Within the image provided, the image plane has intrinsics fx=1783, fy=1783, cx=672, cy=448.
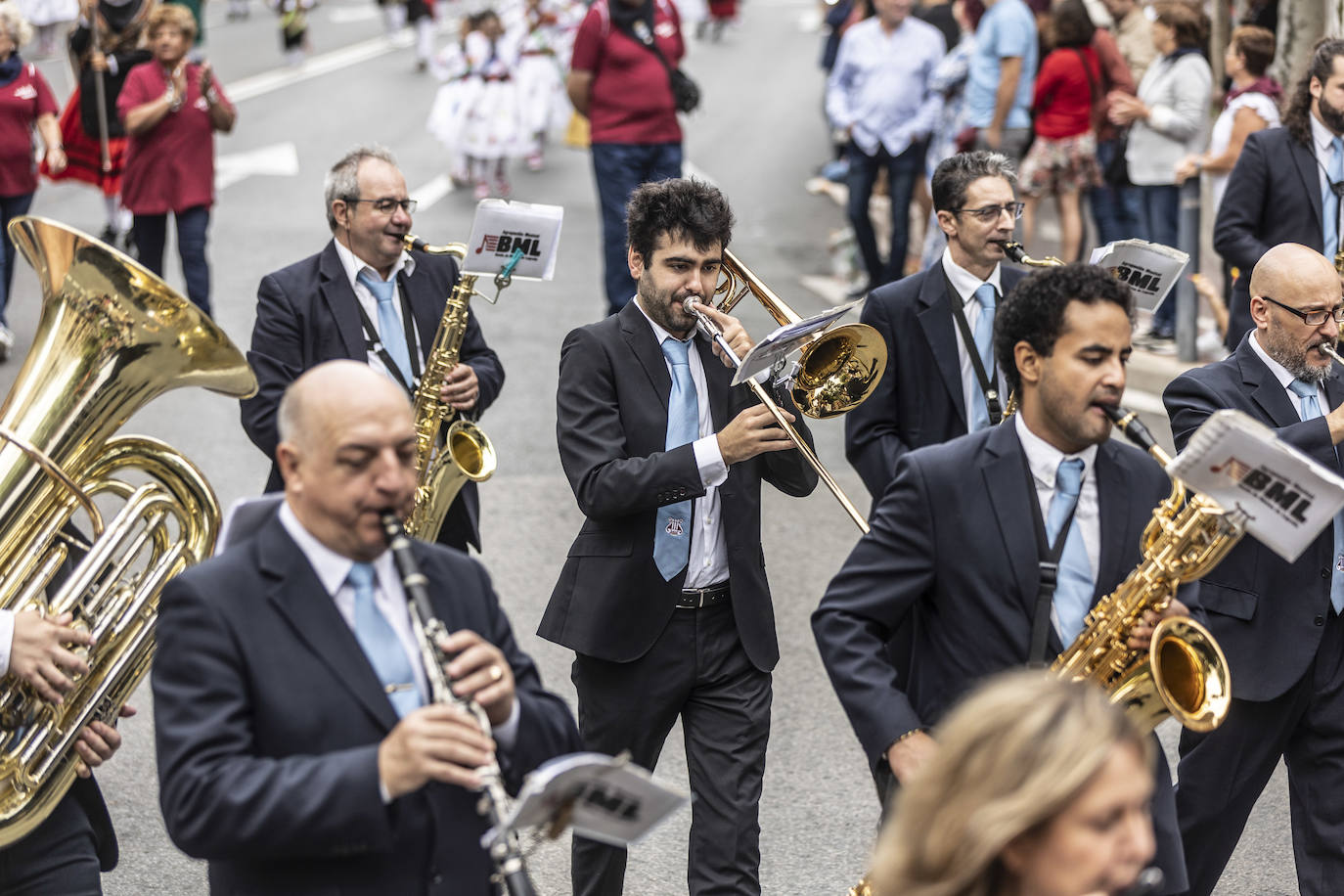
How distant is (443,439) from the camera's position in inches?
244

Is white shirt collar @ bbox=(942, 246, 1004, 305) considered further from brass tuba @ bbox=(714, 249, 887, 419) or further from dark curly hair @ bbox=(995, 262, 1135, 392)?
dark curly hair @ bbox=(995, 262, 1135, 392)

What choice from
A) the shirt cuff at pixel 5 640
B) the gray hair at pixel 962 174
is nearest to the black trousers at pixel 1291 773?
the gray hair at pixel 962 174

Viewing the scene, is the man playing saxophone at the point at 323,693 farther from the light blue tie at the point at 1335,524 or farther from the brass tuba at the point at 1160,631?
the light blue tie at the point at 1335,524

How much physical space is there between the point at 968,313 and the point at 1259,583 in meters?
1.40

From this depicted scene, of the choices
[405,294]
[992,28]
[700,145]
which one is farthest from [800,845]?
[700,145]

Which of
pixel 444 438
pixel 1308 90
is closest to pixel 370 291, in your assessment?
pixel 444 438

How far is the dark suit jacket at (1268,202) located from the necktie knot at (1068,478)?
374 centimetres

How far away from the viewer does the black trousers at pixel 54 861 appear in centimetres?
427

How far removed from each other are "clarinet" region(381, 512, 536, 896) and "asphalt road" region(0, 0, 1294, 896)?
108 inches

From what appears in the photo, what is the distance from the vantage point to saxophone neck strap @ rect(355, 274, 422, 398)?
6056mm

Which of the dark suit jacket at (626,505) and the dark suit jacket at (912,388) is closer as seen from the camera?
the dark suit jacket at (626,505)

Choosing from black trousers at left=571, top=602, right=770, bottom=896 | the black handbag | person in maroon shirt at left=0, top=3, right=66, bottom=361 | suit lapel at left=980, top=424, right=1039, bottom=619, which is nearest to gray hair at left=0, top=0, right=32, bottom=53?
person in maroon shirt at left=0, top=3, right=66, bottom=361

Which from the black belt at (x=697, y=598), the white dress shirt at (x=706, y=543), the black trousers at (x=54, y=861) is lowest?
the black trousers at (x=54, y=861)

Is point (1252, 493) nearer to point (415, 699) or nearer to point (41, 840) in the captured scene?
point (415, 699)
